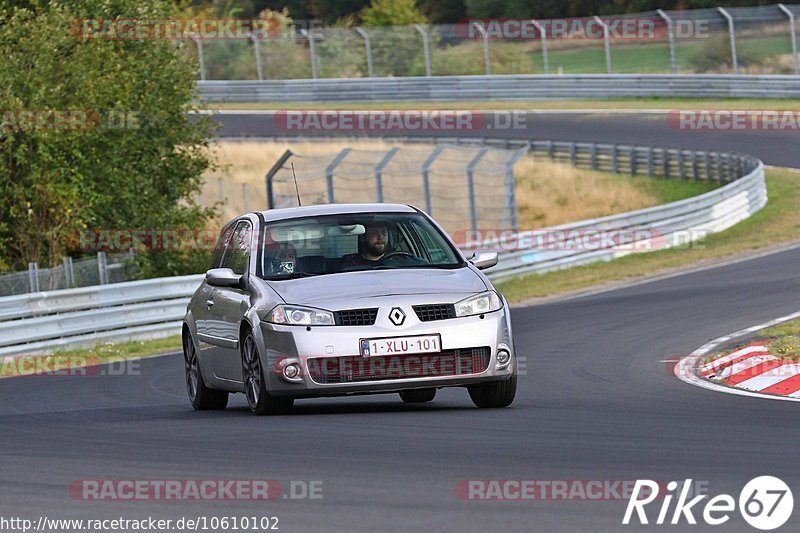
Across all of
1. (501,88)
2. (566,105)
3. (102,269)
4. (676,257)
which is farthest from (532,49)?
(102,269)

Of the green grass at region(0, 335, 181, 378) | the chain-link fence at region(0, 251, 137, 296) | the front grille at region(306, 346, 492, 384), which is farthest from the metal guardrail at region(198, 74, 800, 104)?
the front grille at region(306, 346, 492, 384)

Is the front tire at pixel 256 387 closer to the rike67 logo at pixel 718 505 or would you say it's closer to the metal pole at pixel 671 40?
the rike67 logo at pixel 718 505

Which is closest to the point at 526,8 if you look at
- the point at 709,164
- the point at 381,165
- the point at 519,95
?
the point at 519,95

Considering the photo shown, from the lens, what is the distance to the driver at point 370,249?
10.8 metres

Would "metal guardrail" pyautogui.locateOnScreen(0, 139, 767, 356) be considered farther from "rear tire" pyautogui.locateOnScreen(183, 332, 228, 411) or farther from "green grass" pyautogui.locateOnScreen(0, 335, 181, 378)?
"rear tire" pyautogui.locateOnScreen(183, 332, 228, 411)

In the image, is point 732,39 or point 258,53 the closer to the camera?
point 732,39

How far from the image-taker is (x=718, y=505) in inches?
244

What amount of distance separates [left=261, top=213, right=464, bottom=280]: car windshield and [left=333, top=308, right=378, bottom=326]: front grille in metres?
0.72

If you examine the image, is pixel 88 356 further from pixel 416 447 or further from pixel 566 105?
pixel 566 105

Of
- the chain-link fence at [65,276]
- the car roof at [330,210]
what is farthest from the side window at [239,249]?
the chain-link fence at [65,276]

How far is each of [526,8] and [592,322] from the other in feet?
208

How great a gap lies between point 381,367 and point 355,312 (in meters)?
0.39

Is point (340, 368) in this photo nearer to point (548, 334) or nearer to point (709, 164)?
point (548, 334)

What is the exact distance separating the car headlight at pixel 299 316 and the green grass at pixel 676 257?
48.0ft
